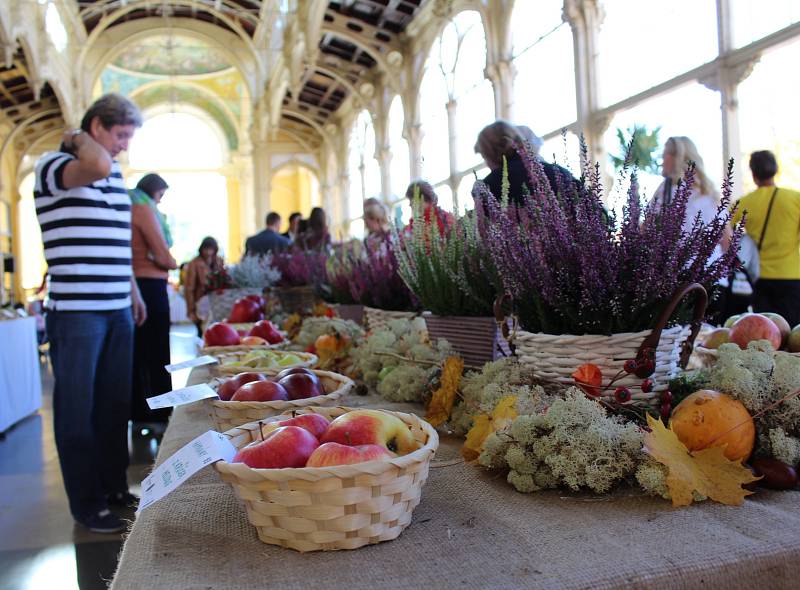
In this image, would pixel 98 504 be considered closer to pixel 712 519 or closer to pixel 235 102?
pixel 712 519

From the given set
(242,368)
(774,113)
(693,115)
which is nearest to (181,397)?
(242,368)

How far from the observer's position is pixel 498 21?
7797 mm

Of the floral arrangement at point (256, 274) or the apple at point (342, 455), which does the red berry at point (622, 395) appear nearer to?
the apple at point (342, 455)

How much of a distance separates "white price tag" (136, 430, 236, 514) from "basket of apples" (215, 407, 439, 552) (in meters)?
0.02

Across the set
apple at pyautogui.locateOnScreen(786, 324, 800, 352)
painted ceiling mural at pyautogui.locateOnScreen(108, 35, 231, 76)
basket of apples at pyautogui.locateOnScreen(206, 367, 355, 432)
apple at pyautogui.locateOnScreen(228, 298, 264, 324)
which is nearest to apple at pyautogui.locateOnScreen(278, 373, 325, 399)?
basket of apples at pyautogui.locateOnScreen(206, 367, 355, 432)

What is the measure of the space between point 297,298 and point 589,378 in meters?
2.44

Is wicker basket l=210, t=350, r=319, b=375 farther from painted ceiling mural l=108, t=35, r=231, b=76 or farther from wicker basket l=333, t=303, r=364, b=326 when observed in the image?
painted ceiling mural l=108, t=35, r=231, b=76

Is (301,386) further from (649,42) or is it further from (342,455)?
(649,42)

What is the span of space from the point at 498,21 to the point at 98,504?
23.0 feet

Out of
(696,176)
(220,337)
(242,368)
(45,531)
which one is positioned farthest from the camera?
(696,176)

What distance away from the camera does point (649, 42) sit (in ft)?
18.6

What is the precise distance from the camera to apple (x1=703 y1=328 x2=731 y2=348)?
1301mm

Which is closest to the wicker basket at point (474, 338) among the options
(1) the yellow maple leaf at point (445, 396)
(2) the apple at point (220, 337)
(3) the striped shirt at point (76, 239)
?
(1) the yellow maple leaf at point (445, 396)

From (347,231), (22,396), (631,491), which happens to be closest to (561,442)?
(631,491)
